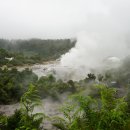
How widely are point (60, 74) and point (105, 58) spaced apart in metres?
14.5

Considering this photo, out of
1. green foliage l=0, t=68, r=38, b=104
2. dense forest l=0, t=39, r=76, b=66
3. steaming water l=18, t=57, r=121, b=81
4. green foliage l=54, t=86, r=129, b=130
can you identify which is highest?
dense forest l=0, t=39, r=76, b=66

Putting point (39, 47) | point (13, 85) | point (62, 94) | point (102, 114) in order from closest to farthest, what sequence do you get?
point (102, 114) < point (62, 94) < point (13, 85) < point (39, 47)

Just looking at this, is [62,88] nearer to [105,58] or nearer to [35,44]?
[105,58]

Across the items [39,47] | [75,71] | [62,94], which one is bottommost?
[62,94]

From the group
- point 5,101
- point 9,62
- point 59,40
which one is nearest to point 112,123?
point 5,101

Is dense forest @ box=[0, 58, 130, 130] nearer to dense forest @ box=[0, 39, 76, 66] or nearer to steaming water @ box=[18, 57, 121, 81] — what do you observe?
steaming water @ box=[18, 57, 121, 81]

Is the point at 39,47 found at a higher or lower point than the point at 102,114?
higher

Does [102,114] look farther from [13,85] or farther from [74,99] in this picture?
[13,85]

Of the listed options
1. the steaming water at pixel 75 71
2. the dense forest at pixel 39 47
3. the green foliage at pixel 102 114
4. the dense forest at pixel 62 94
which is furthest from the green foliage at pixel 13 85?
the dense forest at pixel 39 47

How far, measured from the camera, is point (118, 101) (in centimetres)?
1497

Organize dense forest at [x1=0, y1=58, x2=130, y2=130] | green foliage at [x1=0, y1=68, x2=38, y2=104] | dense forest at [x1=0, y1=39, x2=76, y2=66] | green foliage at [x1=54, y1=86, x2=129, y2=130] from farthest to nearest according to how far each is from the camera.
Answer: dense forest at [x1=0, y1=39, x2=76, y2=66] → green foliage at [x1=0, y1=68, x2=38, y2=104] → dense forest at [x1=0, y1=58, x2=130, y2=130] → green foliage at [x1=54, y1=86, x2=129, y2=130]

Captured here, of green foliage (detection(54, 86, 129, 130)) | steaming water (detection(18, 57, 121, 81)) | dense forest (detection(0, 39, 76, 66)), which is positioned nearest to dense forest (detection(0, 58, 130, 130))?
green foliage (detection(54, 86, 129, 130))

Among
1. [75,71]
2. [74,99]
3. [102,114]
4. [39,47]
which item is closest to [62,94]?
[75,71]

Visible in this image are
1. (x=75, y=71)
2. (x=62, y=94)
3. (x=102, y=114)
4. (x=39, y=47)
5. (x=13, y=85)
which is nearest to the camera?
(x=102, y=114)
